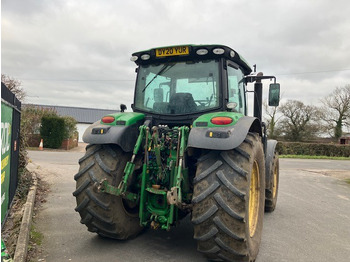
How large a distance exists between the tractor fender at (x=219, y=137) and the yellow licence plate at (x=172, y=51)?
1225mm

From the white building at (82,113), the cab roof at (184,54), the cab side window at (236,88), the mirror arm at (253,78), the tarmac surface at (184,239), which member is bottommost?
the tarmac surface at (184,239)

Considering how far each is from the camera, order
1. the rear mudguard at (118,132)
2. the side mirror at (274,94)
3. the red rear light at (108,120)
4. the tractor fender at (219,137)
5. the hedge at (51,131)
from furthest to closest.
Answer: the hedge at (51,131) < the side mirror at (274,94) < the red rear light at (108,120) < the rear mudguard at (118,132) < the tractor fender at (219,137)

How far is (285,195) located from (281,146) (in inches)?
806

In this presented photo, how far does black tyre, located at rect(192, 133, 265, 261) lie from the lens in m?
2.92

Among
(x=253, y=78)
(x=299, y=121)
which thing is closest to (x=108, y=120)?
(x=253, y=78)

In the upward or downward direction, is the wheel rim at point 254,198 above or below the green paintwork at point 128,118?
below

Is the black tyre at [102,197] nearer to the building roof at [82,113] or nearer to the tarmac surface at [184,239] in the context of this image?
the tarmac surface at [184,239]

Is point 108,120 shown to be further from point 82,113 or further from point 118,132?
point 82,113

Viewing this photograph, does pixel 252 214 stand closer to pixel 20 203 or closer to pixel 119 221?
pixel 119 221

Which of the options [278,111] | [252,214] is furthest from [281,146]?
[252,214]

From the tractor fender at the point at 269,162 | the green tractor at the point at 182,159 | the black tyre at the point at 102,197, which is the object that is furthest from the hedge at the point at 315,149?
the black tyre at the point at 102,197

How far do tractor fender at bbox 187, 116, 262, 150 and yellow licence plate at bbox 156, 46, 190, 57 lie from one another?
1.22 meters

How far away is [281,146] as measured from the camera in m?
27.2

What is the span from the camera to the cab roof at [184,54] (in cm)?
386
